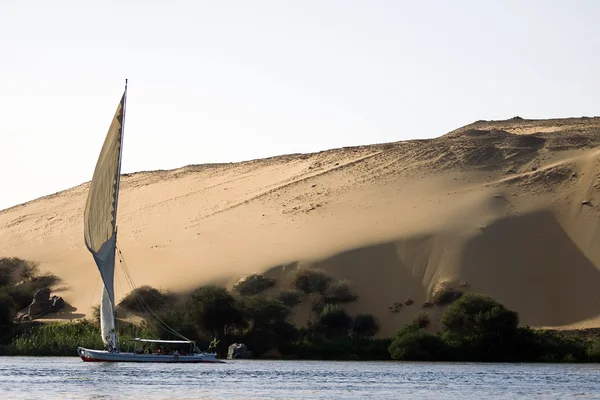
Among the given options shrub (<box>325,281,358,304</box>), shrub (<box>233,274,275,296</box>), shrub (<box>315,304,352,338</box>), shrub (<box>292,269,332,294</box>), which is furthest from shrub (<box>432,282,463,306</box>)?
shrub (<box>233,274,275,296</box>)

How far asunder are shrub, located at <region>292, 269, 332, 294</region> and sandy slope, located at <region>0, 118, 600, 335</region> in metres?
1.26

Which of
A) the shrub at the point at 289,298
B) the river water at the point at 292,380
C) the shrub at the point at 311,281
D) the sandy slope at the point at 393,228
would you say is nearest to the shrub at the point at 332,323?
the sandy slope at the point at 393,228

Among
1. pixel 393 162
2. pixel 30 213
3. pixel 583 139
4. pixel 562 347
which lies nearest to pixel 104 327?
pixel 562 347

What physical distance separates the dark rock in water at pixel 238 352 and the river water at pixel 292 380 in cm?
322

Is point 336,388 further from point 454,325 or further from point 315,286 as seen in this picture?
point 315,286

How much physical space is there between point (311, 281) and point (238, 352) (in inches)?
→ 371

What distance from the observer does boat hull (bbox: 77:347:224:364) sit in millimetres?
46750

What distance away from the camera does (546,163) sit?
74.6 m

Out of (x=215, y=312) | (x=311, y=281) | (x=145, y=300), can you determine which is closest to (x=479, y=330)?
(x=215, y=312)

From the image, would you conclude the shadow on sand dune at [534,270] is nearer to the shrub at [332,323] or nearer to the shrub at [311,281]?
the shrub at [311,281]

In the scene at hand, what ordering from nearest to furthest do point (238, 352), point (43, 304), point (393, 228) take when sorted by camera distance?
point (238, 352) < point (43, 304) < point (393, 228)

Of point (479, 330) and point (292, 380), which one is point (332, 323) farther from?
point (292, 380)

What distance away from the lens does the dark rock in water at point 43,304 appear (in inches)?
2498

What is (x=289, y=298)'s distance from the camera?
60.8 m
